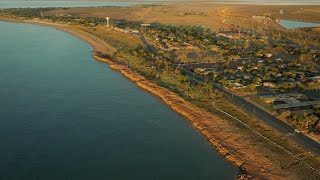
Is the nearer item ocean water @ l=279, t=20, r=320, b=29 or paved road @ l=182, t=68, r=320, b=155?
paved road @ l=182, t=68, r=320, b=155

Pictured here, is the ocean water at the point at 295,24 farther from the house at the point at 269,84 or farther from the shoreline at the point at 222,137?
the shoreline at the point at 222,137

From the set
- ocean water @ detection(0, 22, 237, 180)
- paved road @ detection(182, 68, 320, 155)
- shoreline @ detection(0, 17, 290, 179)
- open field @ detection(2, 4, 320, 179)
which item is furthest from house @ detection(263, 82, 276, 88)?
ocean water @ detection(0, 22, 237, 180)

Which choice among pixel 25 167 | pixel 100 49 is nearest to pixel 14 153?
pixel 25 167

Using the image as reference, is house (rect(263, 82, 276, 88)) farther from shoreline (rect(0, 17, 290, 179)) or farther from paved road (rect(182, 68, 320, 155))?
shoreline (rect(0, 17, 290, 179))

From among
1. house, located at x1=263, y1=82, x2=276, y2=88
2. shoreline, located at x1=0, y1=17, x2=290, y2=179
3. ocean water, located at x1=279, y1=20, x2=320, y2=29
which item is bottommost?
shoreline, located at x1=0, y1=17, x2=290, y2=179

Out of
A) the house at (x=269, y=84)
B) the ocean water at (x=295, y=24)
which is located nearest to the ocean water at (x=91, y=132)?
the house at (x=269, y=84)

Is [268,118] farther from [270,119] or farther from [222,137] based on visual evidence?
[222,137]
